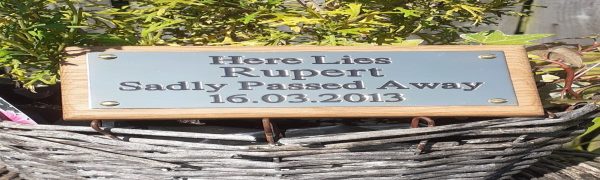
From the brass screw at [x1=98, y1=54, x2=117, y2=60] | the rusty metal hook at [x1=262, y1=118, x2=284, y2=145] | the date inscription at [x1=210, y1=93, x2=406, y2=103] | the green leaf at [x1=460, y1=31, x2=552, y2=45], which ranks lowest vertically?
the rusty metal hook at [x1=262, y1=118, x2=284, y2=145]

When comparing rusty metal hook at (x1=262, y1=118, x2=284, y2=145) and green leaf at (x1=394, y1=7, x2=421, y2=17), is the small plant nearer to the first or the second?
green leaf at (x1=394, y1=7, x2=421, y2=17)

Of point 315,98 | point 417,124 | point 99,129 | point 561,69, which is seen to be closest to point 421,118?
point 417,124

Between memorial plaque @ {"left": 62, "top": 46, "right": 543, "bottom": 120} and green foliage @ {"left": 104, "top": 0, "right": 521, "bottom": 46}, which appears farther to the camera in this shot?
green foliage @ {"left": 104, "top": 0, "right": 521, "bottom": 46}

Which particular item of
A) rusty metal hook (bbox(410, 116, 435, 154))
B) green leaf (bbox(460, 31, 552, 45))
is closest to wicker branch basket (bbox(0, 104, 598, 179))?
rusty metal hook (bbox(410, 116, 435, 154))

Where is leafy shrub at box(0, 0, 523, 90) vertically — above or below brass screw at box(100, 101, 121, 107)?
above

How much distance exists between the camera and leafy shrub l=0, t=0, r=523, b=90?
986 millimetres

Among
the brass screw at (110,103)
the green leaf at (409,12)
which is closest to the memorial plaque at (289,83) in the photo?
the brass screw at (110,103)

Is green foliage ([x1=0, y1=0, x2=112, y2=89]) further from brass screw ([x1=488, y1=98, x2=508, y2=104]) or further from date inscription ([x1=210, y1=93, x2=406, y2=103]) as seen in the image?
brass screw ([x1=488, y1=98, x2=508, y2=104])

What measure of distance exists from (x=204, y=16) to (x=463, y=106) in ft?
1.12

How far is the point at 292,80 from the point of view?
0.91 meters

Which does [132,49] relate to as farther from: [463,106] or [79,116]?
[463,106]

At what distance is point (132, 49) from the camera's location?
3.07ft

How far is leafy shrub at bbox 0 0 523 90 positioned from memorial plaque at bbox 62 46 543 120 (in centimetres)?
7

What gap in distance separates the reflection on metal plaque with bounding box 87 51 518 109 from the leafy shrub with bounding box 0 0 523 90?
8 centimetres
